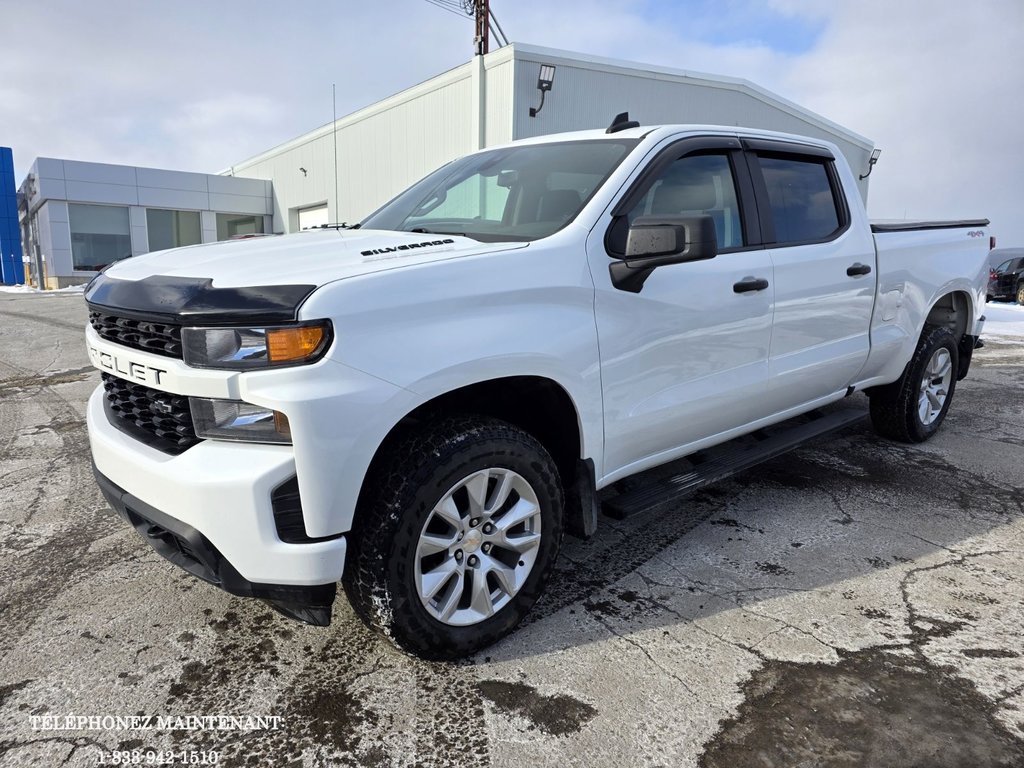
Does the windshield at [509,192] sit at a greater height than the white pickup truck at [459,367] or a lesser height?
greater

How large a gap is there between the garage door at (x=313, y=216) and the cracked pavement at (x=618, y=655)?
862 inches

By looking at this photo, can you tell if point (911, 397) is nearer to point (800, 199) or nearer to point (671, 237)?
point (800, 199)

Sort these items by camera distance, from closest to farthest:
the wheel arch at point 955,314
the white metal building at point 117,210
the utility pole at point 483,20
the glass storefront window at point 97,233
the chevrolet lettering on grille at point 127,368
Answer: the chevrolet lettering on grille at point 127,368 < the wheel arch at point 955,314 < the utility pole at point 483,20 < the white metal building at point 117,210 < the glass storefront window at point 97,233

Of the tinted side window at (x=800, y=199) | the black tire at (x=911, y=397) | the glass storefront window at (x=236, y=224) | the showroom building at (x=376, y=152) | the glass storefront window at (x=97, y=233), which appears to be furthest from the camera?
the glass storefront window at (x=236, y=224)

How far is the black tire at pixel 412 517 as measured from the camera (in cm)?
216

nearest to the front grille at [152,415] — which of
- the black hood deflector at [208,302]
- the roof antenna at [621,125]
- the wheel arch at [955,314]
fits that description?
the black hood deflector at [208,302]

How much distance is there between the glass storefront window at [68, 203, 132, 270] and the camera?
82.5ft

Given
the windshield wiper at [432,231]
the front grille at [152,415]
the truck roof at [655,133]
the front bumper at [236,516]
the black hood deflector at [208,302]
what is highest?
the truck roof at [655,133]

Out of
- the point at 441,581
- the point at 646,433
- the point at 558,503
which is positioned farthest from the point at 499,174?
the point at 441,581

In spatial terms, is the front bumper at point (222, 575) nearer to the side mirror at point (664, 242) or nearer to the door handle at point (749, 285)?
the side mirror at point (664, 242)

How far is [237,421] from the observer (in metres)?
2.03

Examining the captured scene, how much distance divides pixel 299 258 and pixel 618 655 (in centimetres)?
175

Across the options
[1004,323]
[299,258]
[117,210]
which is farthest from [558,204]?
[117,210]

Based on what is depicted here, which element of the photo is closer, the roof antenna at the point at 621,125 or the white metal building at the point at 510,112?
the roof antenna at the point at 621,125
